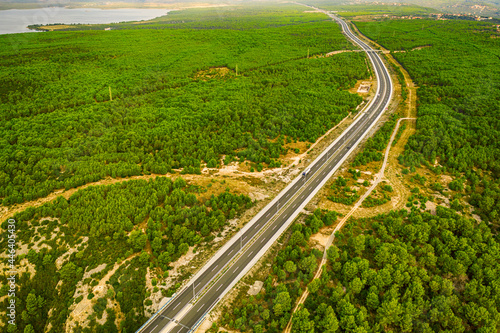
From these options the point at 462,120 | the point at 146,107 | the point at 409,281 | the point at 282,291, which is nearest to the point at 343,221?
the point at 409,281

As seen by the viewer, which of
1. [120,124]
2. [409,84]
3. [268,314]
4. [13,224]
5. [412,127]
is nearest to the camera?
[268,314]

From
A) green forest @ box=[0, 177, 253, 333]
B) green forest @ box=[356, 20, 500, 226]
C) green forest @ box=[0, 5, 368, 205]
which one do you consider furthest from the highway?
green forest @ box=[356, 20, 500, 226]

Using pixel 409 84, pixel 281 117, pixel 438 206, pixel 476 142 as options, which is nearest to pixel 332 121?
pixel 281 117

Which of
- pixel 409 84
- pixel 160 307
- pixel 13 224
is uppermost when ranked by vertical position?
pixel 409 84

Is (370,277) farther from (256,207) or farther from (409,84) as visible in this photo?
(409,84)

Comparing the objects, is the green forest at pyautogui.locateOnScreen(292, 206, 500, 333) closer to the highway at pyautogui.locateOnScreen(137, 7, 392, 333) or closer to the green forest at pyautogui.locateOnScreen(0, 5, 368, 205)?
the highway at pyautogui.locateOnScreen(137, 7, 392, 333)

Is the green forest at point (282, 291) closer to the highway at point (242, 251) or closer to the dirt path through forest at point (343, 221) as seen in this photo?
the dirt path through forest at point (343, 221)

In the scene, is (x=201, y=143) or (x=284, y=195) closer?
(x=284, y=195)
